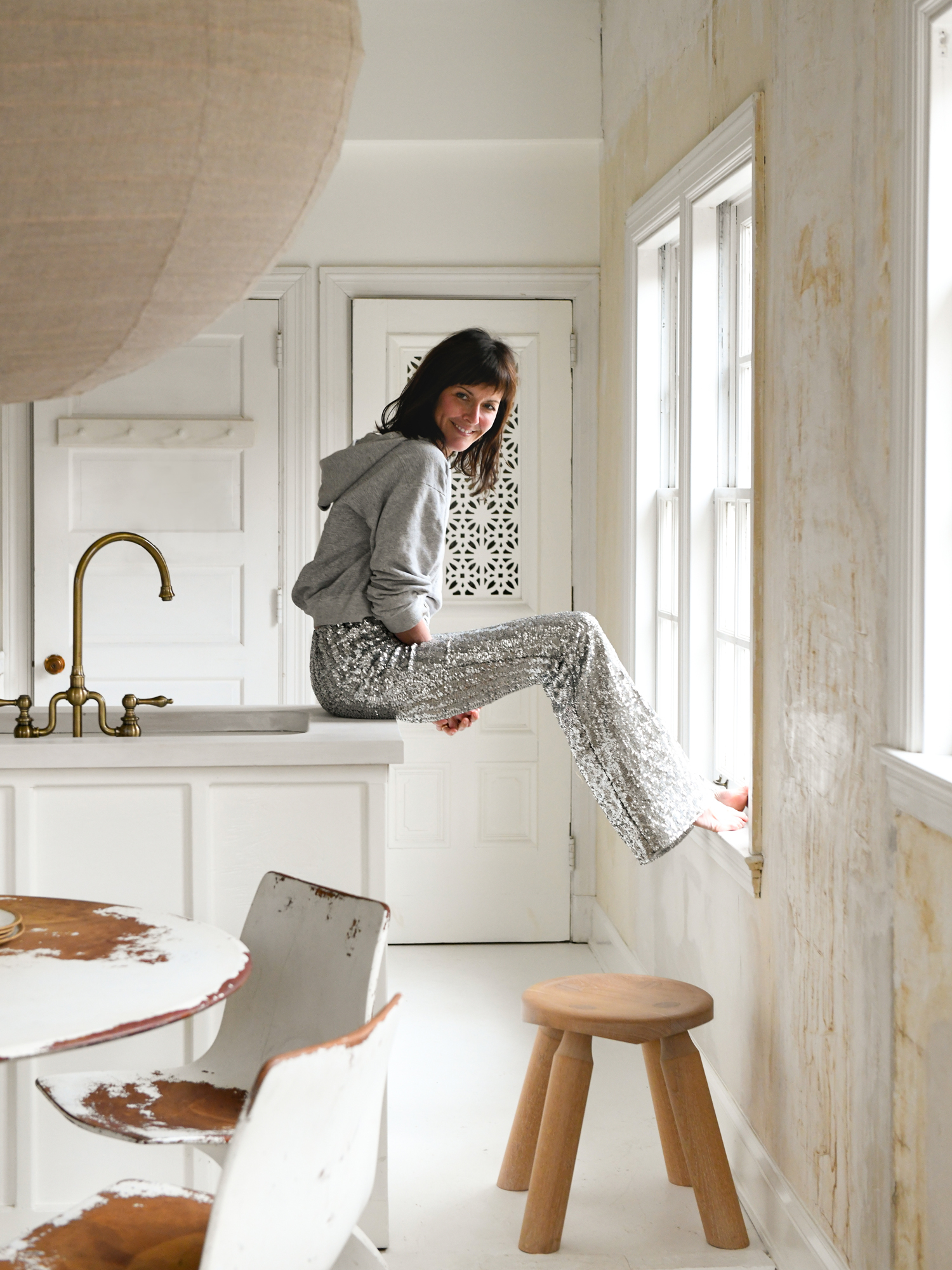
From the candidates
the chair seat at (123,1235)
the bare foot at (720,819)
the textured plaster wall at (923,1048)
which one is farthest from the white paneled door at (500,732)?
the chair seat at (123,1235)

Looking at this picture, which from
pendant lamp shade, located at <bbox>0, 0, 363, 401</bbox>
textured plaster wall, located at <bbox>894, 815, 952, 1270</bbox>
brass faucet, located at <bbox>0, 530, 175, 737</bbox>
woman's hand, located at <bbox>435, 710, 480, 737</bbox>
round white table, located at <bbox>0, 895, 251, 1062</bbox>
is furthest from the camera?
woman's hand, located at <bbox>435, 710, 480, 737</bbox>

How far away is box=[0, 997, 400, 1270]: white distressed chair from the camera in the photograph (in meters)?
1.14

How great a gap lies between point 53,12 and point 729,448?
2.20 meters

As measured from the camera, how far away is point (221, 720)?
9.22 feet

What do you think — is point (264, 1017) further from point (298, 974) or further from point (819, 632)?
point (819, 632)

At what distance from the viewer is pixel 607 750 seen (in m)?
2.75

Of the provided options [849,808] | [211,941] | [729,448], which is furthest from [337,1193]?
[729,448]

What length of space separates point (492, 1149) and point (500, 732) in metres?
1.67

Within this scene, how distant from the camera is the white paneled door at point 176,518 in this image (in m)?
4.10

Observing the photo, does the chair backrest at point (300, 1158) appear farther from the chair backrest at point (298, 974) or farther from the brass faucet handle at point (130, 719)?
the brass faucet handle at point (130, 719)

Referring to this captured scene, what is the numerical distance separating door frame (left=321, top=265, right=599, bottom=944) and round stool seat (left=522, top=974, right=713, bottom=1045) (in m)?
1.71

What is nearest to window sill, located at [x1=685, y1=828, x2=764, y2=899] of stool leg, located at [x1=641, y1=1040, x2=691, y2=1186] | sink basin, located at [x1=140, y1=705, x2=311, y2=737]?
stool leg, located at [x1=641, y1=1040, x2=691, y2=1186]

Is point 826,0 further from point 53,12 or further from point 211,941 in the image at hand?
point 211,941

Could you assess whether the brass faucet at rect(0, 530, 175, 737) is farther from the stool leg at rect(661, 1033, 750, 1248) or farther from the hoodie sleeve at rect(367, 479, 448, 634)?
the stool leg at rect(661, 1033, 750, 1248)
